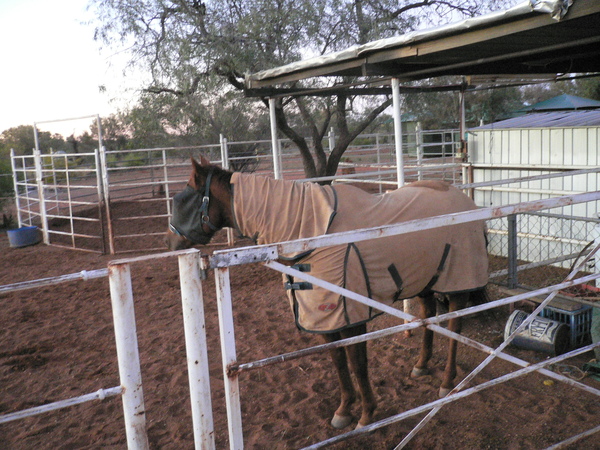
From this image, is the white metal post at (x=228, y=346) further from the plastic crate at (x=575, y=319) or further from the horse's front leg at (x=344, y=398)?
the plastic crate at (x=575, y=319)

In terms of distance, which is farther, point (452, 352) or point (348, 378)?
point (452, 352)

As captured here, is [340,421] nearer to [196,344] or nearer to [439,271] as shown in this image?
[439,271]

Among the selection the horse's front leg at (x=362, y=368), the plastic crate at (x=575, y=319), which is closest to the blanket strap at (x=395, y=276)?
the horse's front leg at (x=362, y=368)

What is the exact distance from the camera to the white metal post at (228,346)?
1553 millimetres

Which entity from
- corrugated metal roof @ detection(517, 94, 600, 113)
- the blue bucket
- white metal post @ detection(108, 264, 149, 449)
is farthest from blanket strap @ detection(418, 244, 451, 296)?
corrugated metal roof @ detection(517, 94, 600, 113)

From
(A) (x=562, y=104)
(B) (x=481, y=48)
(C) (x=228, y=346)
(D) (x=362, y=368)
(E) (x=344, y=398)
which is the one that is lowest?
(E) (x=344, y=398)

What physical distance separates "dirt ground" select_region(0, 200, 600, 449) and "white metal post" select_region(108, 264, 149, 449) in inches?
49.7

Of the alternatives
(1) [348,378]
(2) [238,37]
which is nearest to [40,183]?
(2) [238,37]

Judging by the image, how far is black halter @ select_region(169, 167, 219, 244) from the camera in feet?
8.52

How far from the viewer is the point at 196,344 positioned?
153cm

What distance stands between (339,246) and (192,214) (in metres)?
0.78

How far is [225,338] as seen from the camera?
5.16ft

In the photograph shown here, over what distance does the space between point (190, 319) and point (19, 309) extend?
479 cm

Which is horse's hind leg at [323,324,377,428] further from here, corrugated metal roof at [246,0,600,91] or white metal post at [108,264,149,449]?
corrugated metal roof at [246,0,600,91]
